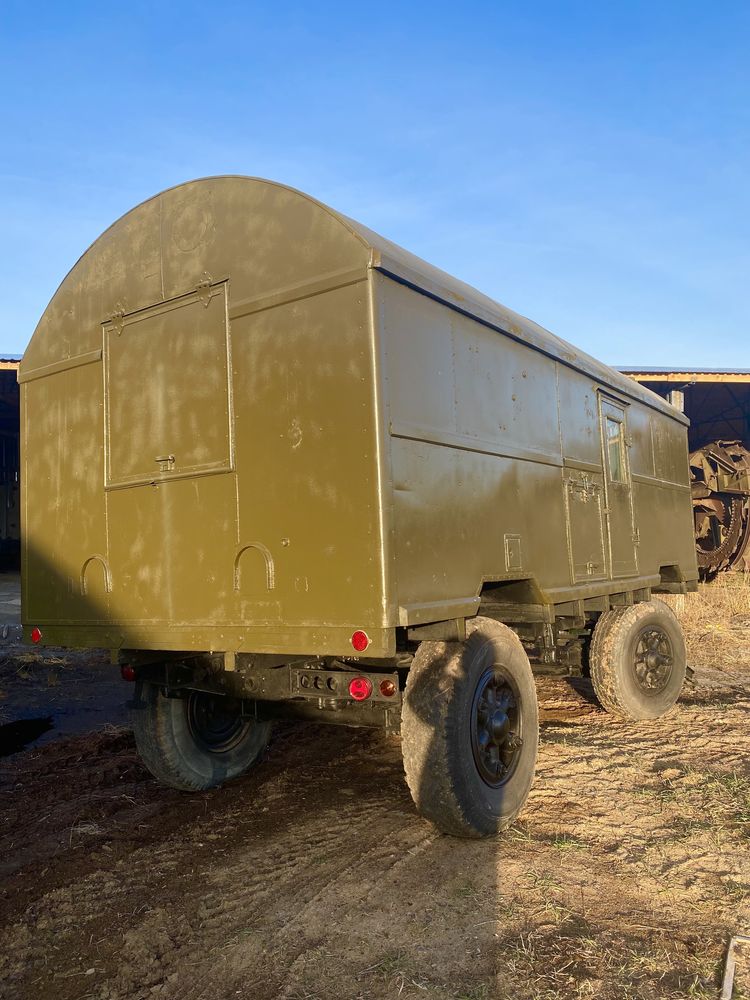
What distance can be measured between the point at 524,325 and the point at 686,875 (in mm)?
3407

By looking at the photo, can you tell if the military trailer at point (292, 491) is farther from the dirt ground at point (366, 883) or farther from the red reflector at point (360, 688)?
the dirt ground at point (366, 883)

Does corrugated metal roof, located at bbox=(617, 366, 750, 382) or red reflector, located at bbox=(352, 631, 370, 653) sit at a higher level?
corrugated metal roof, located at bbox=(617, 366, 750, 382)

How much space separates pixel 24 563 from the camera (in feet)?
16.0

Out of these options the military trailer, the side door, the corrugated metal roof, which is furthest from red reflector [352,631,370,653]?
the corrugated metal roof

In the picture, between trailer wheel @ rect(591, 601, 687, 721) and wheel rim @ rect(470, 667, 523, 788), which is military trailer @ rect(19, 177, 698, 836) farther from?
trailer wheel @ rect(591, 601, 687, 721)

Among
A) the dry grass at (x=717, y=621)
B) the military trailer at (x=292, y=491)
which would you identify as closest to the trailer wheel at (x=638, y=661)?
the military trailer at (x=292, y=491)

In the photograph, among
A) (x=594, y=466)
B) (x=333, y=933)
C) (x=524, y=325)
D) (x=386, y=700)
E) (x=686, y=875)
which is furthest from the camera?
(x=594, y=466)

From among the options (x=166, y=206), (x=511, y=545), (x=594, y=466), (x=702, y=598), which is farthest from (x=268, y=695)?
(x=702, y=598)

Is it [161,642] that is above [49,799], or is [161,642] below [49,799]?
above

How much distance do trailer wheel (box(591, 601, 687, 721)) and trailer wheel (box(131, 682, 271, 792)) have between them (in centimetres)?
317

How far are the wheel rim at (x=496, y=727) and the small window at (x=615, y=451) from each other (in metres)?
2.76

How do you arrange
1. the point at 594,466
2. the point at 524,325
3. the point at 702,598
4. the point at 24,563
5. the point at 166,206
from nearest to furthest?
1. the point at 166,206
2. the point at 24,563
3. the point at 524,325
4. the point at 594,466
5. the point at 702,598

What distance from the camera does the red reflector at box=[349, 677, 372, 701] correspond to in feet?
12.2

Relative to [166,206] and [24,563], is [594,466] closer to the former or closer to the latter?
[166,206]
